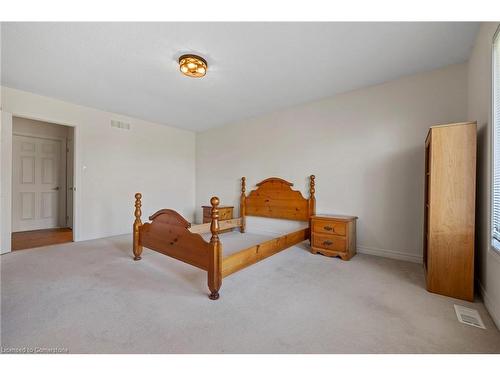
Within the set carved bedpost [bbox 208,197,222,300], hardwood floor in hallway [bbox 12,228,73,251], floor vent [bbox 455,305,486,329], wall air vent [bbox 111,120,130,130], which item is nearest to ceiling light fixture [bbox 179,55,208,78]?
carved bedpost [bbox 208,197,222,300]

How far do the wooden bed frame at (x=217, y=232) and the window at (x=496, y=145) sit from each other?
6.05 ft

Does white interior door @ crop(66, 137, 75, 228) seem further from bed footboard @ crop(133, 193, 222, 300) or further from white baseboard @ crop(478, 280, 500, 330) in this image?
white baseboard @ crop(478, 280, 500, 330)

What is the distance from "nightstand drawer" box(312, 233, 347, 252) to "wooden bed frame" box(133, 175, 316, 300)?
0.21 metres

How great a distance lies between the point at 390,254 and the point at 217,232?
8.28ft

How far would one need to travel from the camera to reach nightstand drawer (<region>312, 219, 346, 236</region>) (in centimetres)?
302

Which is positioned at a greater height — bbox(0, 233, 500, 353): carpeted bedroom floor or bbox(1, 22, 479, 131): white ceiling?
bbox(1, 22, 479, 131): white ceiling

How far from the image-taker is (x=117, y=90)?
324 centimetres

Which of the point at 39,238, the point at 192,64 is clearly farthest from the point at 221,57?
the point at 39,238

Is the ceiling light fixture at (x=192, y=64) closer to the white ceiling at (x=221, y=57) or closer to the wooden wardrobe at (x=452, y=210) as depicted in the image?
the white ceiling at (x=221, y=57)

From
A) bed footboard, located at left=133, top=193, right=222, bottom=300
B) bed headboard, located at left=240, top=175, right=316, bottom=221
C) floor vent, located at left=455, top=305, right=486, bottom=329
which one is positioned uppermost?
bed headboard, located at left=240, top=175, right=316, bottom=221

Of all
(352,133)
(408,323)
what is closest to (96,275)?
(408,323)

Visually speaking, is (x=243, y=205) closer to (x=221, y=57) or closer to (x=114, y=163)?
(x=114, y=163)

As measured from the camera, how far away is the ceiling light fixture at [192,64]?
2381 mm
